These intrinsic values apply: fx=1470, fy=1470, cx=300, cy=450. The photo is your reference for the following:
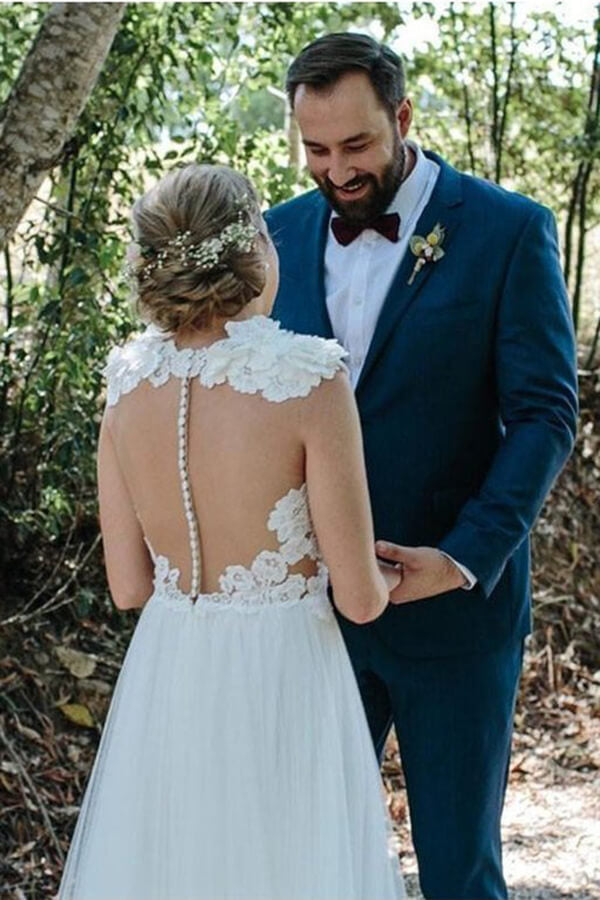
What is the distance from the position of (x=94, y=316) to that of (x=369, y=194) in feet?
4.95

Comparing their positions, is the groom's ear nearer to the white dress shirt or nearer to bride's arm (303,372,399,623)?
the white dress shirt

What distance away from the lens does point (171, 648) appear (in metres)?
2.51

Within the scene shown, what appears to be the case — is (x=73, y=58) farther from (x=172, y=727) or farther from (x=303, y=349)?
(x=172, y=727)

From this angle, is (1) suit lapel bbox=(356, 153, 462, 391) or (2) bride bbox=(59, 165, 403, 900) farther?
(1) suit lapel bbox=(356, 153, 462, 391)

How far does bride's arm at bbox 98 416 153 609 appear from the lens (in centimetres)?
249

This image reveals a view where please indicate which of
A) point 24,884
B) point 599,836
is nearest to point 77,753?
point 24,884

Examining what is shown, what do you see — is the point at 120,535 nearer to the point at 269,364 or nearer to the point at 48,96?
the point at 269,364

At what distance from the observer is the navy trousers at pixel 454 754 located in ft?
8.82

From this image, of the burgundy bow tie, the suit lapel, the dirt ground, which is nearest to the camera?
the suit lapel

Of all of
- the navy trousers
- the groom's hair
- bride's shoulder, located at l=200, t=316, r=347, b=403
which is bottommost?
the navy trousers

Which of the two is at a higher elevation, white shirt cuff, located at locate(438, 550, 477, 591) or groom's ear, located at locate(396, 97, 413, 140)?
groom's ear, located at locate(396, 97, 413, 140)

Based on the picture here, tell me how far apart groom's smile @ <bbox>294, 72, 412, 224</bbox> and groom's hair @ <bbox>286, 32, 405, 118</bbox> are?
0.5 inches

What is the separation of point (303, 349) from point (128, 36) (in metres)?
2.43

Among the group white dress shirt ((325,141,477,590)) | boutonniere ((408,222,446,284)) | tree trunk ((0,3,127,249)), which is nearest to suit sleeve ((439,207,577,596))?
boutonniere ((408,222,446,284))
